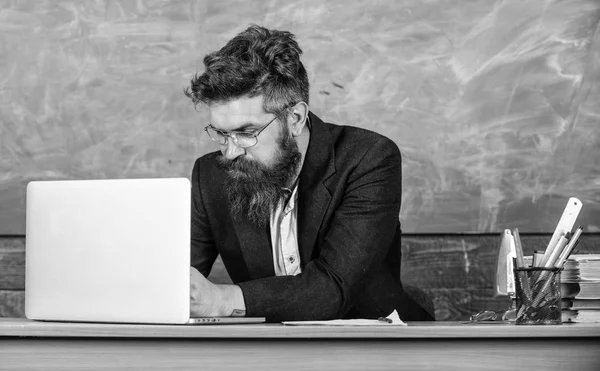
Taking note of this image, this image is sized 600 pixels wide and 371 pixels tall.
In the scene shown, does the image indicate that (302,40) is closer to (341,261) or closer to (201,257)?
(201,257)

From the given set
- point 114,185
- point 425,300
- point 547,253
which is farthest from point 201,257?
point 547,253

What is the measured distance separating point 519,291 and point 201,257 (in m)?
0.99

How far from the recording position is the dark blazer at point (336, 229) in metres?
2.03

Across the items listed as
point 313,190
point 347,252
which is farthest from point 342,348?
point 313,190

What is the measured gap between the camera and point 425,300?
253cm

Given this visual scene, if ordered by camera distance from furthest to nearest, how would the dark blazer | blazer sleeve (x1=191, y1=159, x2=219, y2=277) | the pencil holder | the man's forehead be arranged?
blazer sleeve (x1=191, y1=159, x2=219, y2=277) → the man's forehead → the dark blazer → the pencil holder

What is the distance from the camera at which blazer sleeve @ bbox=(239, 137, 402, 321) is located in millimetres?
1859

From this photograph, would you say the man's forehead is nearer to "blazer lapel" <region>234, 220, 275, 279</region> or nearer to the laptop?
"blazer lapel" <region>234, 220, 275, 279</region>

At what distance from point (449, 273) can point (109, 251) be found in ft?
5.43

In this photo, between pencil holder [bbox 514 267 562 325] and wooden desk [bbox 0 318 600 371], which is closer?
wooden desk [bbox 0 318 600 371]

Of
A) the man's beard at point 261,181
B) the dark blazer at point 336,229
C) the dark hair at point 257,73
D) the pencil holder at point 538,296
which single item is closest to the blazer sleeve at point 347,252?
the dark blazer at point 336,229

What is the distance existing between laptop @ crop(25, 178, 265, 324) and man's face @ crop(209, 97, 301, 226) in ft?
2.00

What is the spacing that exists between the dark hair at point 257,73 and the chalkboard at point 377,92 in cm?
68

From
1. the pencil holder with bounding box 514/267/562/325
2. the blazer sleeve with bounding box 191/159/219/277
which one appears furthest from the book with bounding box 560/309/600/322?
the blazer sleeve with bounding box 191/159/219/277
